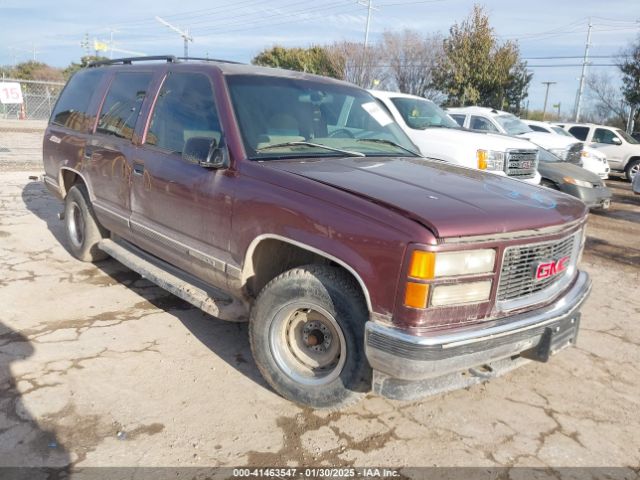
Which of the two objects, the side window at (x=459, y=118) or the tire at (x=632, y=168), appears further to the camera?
the tire at (x=632, y=168)

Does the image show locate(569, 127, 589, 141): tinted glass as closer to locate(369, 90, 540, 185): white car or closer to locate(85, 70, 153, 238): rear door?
locate(369, 90, 540, 185): white car

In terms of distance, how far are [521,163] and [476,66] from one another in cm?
2232

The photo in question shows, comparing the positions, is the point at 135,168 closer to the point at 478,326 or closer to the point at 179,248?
the point at 179,248

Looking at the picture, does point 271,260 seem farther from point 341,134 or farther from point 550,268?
point 550,268

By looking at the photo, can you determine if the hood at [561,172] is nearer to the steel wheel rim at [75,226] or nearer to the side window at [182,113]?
the side window at [182,113]

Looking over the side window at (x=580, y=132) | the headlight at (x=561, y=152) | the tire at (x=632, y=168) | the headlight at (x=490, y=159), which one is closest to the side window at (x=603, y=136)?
the side window at (x=580, y=132)

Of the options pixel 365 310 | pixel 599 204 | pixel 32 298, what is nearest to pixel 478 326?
pixel 365 310

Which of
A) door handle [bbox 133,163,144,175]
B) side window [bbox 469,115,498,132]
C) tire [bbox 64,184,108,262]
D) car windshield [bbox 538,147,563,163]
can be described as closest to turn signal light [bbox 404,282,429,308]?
door handle [bbox 133,163,144,175]

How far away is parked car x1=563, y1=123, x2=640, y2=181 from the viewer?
16688 mm

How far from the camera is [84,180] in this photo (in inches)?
199

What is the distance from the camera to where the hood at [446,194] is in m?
2.59

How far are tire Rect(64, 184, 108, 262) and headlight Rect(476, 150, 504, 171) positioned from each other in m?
5.03

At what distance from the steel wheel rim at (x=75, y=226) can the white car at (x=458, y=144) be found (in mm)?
4267

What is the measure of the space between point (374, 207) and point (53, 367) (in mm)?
2405
